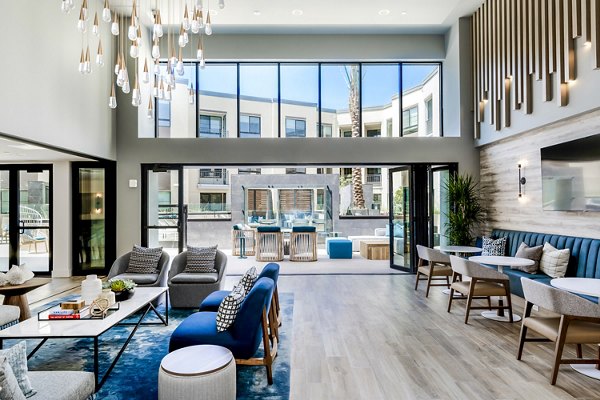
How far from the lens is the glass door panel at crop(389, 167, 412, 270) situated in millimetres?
8180

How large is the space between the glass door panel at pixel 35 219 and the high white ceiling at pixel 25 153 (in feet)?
1.44

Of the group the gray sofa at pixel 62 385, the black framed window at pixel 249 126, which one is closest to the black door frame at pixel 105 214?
the black framed window at pixel 249 126

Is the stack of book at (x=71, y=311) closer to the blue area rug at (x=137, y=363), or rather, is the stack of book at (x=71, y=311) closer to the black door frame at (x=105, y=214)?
the blue area rug at (x=137, y=363)

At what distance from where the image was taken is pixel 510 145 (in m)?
6.76

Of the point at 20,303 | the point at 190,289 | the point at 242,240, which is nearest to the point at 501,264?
the point at 190,289

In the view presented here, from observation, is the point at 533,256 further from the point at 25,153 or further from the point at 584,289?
the point at 25,153

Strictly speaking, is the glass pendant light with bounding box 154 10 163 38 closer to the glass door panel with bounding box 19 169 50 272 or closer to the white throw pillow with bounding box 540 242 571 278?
the white throw pillow with bounding box 540 242 571 278

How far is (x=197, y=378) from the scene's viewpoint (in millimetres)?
2561

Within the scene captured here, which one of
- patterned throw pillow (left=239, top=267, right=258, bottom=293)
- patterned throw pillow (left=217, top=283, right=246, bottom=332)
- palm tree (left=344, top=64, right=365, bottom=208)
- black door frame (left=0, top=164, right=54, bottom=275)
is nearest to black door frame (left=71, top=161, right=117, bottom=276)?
black door frame (left=0, top=164, right=54, bottom=275)

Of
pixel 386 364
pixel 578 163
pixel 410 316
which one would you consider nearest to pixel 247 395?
pixel 386 364

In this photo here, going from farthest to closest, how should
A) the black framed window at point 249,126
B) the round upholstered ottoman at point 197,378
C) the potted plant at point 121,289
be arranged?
the black framed window at point 249,126, the potted plant at point 121,289, the round upholstered ottoman at point 197,378

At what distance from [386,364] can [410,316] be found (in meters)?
1.62

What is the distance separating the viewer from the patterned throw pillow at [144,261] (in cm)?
569

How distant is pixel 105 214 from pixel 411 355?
21.3 feet
